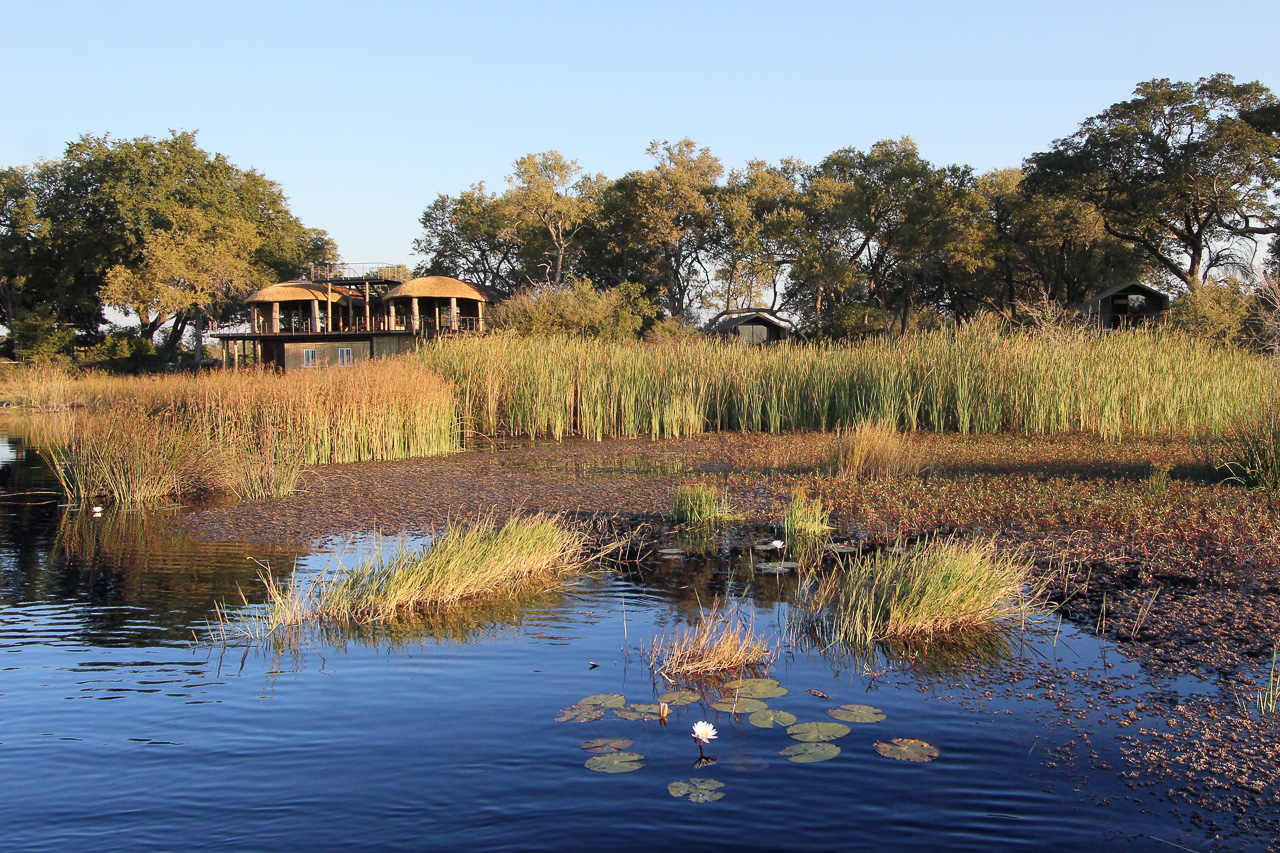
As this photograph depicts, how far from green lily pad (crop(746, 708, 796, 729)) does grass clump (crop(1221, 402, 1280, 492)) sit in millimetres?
6939

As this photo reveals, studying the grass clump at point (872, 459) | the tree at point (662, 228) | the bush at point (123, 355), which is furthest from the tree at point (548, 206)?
the grass clump at point (872, 459)

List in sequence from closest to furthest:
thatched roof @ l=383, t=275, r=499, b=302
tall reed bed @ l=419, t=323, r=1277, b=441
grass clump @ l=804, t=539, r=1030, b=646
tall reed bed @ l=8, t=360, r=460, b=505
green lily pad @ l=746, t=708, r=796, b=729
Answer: green lily pad @ l=746, t=708, r=796, b=729 < grass clump @ l=804, t=539, r=1030, b=646 < tall reed bed @ l=8, t=360, r=460, b=505 < tall reed bed @ l=419, t=323, r=1277, b=441 < thatched roof @ l=383, t=275, r=499, b=302

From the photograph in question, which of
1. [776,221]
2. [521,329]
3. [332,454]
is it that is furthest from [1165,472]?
[776,221]

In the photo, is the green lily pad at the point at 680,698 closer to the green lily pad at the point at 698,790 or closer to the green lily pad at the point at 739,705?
the green lily pad at the point at 739,705

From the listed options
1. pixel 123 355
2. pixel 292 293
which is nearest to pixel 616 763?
pixel 292 293

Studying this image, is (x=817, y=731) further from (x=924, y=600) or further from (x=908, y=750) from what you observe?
(x=924, y=600)

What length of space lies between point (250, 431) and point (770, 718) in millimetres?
10582

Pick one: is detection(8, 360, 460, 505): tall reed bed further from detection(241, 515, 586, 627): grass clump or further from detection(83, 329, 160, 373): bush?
detection(83, 329, 160, 373): bush

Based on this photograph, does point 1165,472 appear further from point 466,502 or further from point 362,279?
point 362,279

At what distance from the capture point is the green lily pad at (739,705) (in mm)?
4207

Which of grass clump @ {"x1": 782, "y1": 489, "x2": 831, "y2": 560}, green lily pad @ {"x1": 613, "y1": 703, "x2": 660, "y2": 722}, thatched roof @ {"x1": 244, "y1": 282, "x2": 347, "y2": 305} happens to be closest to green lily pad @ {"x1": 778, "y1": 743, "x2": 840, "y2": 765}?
green lily pad @ {"x1": 613, "y1": 703, "x2": 660, "y2": 722}

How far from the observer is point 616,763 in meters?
3.69

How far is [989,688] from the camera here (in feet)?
14.7

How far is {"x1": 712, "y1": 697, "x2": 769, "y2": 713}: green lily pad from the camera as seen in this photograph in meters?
4.21
